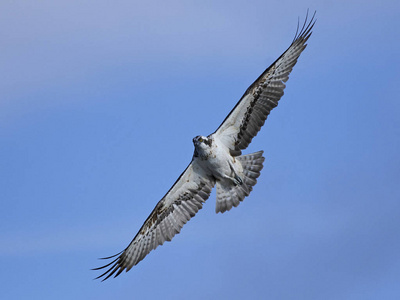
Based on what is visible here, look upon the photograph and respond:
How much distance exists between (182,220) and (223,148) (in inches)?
68.4

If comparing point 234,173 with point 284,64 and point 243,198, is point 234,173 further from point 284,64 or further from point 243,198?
point 284,64

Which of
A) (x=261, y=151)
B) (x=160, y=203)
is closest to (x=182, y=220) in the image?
(x=160, y=203)

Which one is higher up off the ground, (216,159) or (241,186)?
(216,159)

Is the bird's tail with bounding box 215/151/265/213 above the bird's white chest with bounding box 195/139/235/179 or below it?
below

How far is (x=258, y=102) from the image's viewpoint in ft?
82.1

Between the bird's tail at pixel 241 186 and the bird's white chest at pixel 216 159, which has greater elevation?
the bird's white chest at pixel 216 159

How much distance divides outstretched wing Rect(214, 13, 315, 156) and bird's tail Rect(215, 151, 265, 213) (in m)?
0.37

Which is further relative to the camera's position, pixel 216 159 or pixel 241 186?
pixel 241 186

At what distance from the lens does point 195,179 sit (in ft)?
83.8

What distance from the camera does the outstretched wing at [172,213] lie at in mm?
25281

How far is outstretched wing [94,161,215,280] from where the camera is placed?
25281 mm

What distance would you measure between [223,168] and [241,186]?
0.61 meters

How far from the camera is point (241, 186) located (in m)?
25.5

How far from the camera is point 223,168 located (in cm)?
2525
